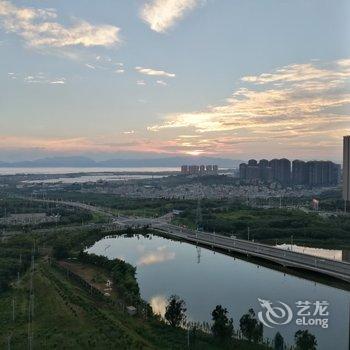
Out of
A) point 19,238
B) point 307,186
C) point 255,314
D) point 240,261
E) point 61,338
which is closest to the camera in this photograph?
point 61,338

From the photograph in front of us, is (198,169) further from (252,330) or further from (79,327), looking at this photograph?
(252,330)

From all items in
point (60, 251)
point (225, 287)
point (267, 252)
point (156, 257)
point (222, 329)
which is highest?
point (222, 329)

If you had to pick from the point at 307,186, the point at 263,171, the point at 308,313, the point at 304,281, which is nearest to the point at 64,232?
the point at 304,281

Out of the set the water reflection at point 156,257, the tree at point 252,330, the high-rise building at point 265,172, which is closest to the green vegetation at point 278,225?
the water reflection at point 156,257

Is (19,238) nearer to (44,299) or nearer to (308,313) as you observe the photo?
(44,299)

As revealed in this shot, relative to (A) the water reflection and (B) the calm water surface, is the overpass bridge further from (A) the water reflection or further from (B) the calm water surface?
(A) the water reflection

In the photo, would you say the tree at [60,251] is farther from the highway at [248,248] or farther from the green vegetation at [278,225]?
the green vegetation at [278,225]

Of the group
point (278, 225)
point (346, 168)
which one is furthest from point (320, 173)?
point (346, 168)
